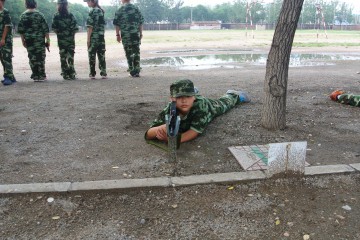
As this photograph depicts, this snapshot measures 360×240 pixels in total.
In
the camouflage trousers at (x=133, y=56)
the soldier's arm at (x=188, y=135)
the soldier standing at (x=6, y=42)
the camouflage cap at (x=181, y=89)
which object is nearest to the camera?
the camouflage cap at (x=181, y=89)

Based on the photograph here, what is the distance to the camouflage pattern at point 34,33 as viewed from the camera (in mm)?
8391

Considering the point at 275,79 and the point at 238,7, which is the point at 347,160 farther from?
the point at 238,7

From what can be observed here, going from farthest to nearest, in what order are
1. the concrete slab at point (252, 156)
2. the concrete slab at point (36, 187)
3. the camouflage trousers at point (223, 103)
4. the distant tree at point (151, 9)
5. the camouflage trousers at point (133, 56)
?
1. the distant tree at point (151, 9)
2. the camouflage trousers at point (133, 56)
3. the camouflage trousers at point (223, 103)
4. the concrete slab at point (252, 156)
5. the concrete slab at point (36, 187)

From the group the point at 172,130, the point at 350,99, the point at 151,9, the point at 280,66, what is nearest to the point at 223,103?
the point at 280,66

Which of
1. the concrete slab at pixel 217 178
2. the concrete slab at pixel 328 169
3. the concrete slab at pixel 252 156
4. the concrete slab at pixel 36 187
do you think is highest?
the concrete slab at pixel 252 156

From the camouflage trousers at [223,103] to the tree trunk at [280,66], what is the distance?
0.80m

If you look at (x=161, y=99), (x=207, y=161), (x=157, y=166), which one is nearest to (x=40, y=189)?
(x=157, y=166)

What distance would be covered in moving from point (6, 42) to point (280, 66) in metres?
6.63

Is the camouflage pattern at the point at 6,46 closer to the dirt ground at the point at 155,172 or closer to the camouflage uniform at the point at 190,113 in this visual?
the dirt ground at the point at 155,172

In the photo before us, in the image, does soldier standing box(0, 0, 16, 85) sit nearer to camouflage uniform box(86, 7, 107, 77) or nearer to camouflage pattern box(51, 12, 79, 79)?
camouflage pattern box(51, 12, 79, 79)

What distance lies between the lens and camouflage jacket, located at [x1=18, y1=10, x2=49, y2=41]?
8.38m

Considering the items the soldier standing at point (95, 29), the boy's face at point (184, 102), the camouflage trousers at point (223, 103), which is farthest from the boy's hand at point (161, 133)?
the soldier standing at point (95, 29)

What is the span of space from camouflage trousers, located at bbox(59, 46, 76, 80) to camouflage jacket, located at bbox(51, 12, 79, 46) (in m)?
0.15

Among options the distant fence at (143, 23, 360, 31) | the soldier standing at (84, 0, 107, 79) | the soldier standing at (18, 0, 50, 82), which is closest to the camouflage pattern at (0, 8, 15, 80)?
the soldier standing at (18, 0, 50, 82)
